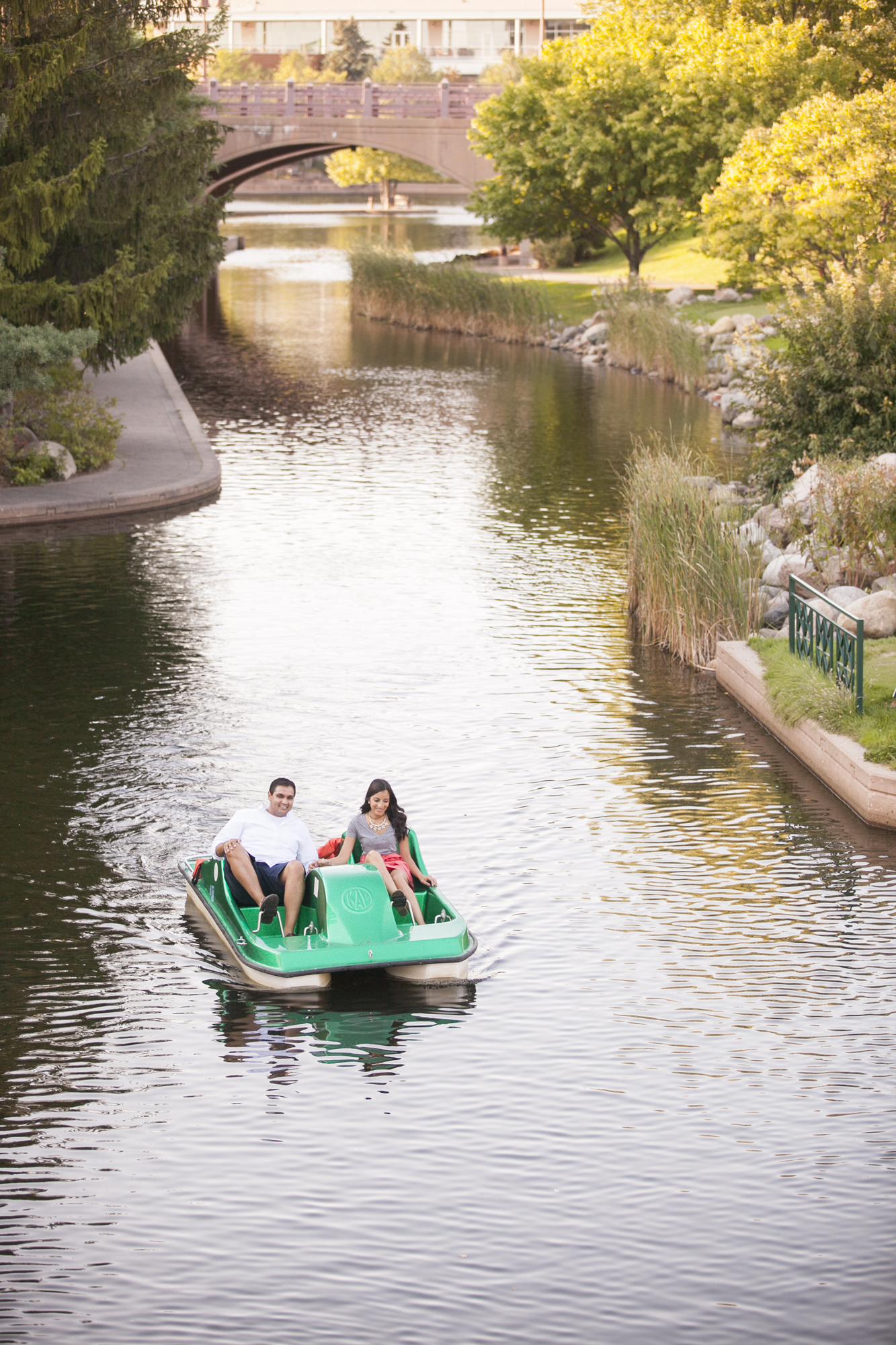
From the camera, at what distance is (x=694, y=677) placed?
17812mm

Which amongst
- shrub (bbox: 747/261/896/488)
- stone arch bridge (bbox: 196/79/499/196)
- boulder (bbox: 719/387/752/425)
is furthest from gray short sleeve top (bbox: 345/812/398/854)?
stone arch bridge (bbox: 196/79/499/196)

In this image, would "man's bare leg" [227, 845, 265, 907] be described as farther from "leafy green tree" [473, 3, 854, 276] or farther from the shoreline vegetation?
"leafy green tree" [473, 3, 854, 276]

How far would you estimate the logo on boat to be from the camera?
10.3 meters

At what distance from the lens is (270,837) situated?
11203 millimetres

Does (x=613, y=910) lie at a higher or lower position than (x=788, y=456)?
lower

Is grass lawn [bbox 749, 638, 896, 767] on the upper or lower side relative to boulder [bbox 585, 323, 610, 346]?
lower

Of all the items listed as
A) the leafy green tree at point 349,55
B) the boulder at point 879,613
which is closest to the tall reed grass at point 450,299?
the boulder at point 879,613

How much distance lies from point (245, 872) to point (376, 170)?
11160 cm

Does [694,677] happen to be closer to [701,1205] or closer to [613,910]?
[613,910]

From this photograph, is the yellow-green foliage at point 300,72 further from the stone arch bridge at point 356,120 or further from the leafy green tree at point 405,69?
the stone arch bridge at point 356,120

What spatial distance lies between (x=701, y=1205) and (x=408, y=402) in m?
29.3

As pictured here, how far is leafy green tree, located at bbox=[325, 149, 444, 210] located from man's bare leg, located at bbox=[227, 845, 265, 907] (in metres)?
107

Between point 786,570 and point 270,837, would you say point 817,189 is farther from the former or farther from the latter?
point 270,837

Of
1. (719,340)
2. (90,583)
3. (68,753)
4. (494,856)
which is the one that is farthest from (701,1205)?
(719,340)
